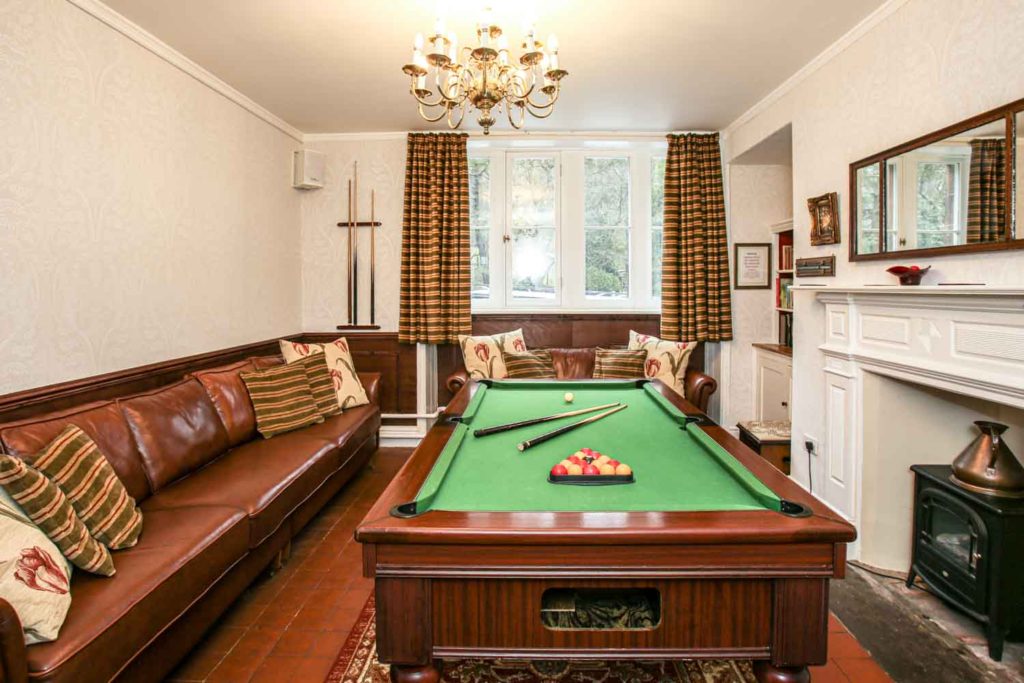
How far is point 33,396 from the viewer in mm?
2389

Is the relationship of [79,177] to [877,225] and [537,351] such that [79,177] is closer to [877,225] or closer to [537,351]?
[537,351]

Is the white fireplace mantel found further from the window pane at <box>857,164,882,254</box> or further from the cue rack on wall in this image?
the cue rack on wall

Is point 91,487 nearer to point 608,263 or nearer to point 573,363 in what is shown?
point 573,363

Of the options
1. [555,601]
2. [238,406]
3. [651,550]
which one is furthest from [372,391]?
[651,550]

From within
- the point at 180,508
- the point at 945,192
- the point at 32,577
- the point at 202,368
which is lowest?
the point at 180,508

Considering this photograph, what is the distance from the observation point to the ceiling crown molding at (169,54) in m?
2.74

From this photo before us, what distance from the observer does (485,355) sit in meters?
4.63

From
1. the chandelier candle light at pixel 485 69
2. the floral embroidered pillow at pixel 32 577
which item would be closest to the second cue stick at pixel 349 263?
the chandelier candle light at pixel 485 69

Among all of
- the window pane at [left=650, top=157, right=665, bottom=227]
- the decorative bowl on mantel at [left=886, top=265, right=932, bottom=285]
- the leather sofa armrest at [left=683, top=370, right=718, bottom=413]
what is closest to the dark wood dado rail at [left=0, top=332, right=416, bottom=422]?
the leather sofa armrest at [left=683, top=370, right=718, bottom=413]

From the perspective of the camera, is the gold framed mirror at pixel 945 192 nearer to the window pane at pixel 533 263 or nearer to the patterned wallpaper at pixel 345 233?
the window pane at pixel 533 263

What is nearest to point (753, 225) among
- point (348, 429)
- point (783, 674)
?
point (348, 429)

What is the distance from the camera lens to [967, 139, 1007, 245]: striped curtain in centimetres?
215

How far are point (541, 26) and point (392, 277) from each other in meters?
2.62

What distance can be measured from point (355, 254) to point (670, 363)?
112 inches
